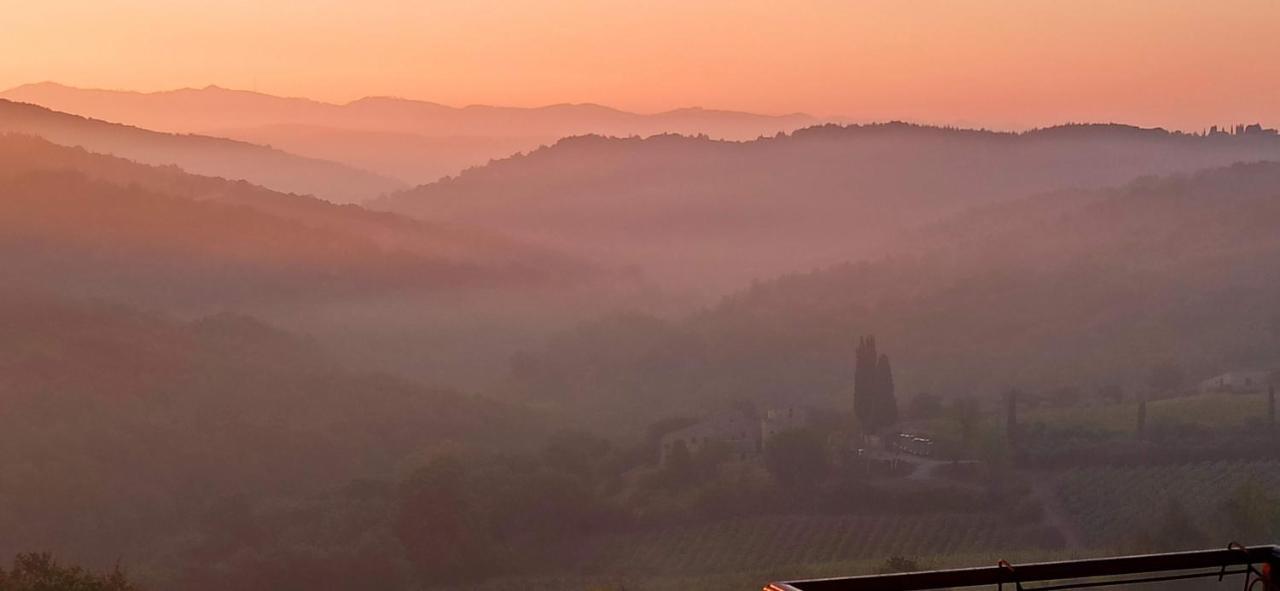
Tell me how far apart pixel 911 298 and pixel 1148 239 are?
530 inches

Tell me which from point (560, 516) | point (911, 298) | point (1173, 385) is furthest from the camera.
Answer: point (911, 298)

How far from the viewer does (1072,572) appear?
2.36 meters

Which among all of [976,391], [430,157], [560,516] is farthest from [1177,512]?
[430,157]

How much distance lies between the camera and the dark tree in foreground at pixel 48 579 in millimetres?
14617

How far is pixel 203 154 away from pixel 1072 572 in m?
96.0

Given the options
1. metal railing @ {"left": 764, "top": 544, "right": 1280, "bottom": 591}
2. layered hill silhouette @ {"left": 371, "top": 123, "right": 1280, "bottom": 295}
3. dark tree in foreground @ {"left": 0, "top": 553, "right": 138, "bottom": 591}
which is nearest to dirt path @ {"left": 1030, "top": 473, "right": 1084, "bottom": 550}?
dark tree in foreground @ {"left": 0, "top": 553, "right": 138, "bottom": 591}

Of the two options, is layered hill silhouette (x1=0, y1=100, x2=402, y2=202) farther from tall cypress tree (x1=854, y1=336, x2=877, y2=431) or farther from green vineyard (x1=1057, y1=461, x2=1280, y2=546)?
green vineyard (x1=1057, y1=461, x2=1280, y2=546)

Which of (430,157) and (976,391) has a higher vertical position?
(430,157)

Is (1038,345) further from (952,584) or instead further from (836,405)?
(952,584)

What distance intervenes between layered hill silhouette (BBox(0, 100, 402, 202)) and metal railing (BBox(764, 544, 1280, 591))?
7503 centimetres

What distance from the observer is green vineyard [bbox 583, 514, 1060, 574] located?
32.4m

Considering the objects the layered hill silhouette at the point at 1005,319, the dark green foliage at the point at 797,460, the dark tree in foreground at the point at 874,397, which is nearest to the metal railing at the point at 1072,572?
the dark green foliage at the point at 797,460

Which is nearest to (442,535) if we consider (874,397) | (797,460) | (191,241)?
(797,460)

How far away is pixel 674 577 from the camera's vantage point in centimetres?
3262
